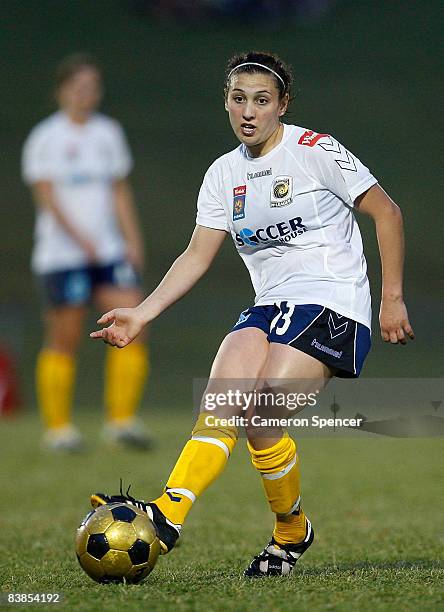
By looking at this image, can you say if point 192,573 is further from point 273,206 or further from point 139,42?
point 139,42

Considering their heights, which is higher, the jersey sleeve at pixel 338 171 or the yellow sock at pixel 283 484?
the jersey sleeve at pixel 338 171

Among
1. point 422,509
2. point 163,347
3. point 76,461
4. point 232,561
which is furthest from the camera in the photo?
point 163,347

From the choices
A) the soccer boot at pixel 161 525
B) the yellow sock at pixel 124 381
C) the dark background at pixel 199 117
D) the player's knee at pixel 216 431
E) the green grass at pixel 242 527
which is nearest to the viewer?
the green grass at pixel 242 527

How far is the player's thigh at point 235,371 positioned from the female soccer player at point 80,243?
5.00 m

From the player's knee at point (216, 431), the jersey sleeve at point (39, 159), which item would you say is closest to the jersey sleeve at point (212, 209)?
the player's knee at point (216, 431)

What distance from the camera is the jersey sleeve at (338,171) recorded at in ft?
14.2

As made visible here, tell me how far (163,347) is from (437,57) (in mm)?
16719

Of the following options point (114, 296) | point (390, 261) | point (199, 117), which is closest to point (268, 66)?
point (390, 261)

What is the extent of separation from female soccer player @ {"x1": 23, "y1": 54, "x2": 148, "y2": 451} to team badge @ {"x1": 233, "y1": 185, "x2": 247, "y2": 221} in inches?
191

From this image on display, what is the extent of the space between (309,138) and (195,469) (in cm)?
136

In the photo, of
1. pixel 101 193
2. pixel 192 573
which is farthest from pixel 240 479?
pixel 192 573

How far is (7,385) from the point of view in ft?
42.6

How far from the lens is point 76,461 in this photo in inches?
351
